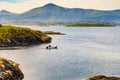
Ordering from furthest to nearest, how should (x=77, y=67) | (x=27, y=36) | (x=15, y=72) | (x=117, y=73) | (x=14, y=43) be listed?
(x=27, y=36)
(x=14, y=43)
(x=77, y=67)
(x=117, y=73)
(x=15, y=72)

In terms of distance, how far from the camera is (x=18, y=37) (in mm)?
183375

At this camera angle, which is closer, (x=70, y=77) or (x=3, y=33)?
(x=70, y=77)

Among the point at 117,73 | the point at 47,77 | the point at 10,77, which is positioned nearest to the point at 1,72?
the point at 10,77

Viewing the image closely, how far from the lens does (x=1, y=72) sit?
71.8 meters

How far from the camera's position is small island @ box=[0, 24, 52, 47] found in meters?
174

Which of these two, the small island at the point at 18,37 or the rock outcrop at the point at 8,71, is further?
the small island at the point at 18,37

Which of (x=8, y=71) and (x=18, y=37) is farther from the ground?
(x=8, y=71)

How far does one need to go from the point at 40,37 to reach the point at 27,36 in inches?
427

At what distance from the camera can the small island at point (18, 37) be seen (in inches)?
6868

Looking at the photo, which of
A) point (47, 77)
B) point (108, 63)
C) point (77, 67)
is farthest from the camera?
point (108, 63)

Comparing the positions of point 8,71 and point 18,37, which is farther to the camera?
point 18,37

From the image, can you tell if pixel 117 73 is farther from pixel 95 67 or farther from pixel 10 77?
pixel 10 77

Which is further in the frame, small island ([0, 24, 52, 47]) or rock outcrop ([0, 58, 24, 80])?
small island ([0, 24, 52, 47])

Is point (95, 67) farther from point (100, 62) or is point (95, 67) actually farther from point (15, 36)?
point (15, 36)
